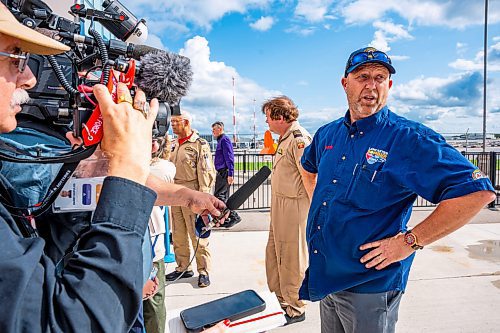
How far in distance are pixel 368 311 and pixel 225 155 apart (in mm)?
5257

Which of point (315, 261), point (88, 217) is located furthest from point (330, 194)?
point (88, 217)

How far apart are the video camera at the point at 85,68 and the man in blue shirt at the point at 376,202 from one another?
3.67 ft

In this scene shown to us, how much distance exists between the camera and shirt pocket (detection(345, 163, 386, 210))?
2008 millimetres

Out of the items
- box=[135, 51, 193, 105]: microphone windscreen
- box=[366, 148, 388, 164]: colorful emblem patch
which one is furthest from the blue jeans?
box=[135, 51, 193, 105]: microphone windscreen

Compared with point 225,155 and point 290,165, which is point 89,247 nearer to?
point 290,165

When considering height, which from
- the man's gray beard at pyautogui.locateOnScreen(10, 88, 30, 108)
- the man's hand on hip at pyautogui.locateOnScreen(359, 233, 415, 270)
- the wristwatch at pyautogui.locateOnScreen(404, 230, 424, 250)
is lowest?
the man's hand on hip at pyautogui.locateOnScreen(359, 233, 415, 270)

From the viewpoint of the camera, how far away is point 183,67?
140 centimetres

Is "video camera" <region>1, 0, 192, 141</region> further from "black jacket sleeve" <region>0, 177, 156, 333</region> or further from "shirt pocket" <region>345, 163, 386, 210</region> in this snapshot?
"shirt pocket" <region>345, 163, 386, 210</region>

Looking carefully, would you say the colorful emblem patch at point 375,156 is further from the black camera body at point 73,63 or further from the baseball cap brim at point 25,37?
the baseball cap brim at point 25,37

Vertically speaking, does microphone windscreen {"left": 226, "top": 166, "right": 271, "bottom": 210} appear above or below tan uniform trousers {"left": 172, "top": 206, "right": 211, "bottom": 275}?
above

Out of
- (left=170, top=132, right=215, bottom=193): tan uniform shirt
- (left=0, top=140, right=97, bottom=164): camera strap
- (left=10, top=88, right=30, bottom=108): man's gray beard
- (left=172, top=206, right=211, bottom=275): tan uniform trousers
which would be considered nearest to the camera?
(left=10, top=88, right=30, bottom=108): man's gray beard

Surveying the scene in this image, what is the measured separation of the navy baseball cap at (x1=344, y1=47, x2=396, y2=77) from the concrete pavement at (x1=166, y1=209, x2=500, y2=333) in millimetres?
2398

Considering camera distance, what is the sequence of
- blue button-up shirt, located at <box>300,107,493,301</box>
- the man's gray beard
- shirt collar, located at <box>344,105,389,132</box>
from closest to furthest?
the man's gray beard < blue button-up shirt, located at <box>300,107,493,301</box> < shirt collar, located at <box>344,105,389,132</box>

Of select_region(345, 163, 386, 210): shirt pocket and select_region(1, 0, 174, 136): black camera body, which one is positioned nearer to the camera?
select_region(1, 0, 174, 136): black camera body
